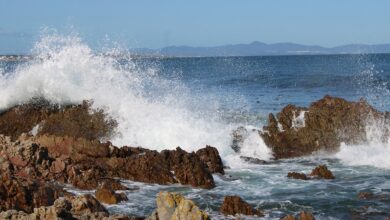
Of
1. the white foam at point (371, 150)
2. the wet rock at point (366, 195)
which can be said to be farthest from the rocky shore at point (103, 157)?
the wet rock at point (366, 195)

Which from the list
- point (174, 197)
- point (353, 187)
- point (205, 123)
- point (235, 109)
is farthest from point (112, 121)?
point (235, 109)

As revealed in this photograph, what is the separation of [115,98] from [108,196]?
302 inches

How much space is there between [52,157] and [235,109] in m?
16.0

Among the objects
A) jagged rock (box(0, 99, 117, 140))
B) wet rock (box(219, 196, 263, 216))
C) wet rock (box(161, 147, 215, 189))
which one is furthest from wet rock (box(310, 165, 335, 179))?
jagged rock (box(0, 99, 117, 140))

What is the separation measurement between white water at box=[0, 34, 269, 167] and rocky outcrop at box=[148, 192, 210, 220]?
9.37 metres

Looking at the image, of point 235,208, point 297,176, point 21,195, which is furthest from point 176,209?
point 297,176

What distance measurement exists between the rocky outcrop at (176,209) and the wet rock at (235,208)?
8.81 feet

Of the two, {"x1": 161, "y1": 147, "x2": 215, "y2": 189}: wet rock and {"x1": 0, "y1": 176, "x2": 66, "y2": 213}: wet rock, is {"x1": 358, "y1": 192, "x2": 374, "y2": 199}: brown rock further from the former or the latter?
{"x1": 0, "y1": 176, "x2": 66, "y2": 213}: wet rock

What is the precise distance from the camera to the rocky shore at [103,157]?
870 centimetres

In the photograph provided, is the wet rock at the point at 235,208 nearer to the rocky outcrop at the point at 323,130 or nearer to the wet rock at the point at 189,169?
the wet rock at the point at 189,169

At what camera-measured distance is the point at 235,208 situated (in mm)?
10422

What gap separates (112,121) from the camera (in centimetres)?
1756

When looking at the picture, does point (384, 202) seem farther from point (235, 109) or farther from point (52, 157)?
point (235, 109)

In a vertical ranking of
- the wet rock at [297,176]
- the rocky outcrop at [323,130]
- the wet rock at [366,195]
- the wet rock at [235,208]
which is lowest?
the wet rock at [366,195]
